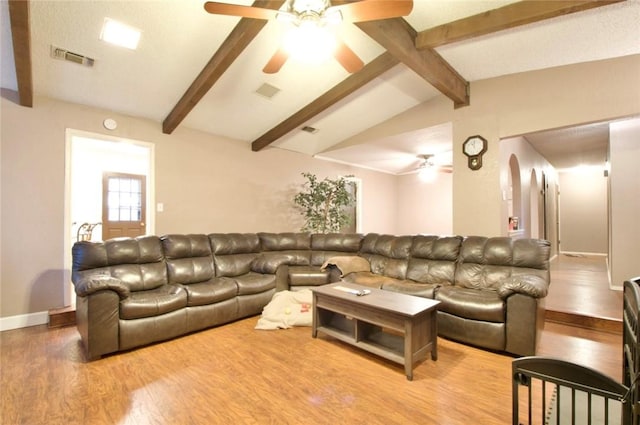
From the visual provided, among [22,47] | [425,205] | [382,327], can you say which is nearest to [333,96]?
[382,327]

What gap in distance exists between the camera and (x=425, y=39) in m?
3.04

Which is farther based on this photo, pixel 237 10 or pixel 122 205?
pixel 122 205

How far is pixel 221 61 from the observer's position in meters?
2.98

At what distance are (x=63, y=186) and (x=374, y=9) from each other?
387 centimetres

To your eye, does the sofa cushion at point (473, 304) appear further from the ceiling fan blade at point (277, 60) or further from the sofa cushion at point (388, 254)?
the ceiling fan blade at point (277, 60)

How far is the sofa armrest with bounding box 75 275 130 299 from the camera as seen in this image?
250 centimetres

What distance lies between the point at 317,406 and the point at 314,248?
2870 mm

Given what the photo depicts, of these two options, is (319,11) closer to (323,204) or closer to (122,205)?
(323,204)

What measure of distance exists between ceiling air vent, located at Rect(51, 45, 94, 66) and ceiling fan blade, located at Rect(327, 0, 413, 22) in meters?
2.62

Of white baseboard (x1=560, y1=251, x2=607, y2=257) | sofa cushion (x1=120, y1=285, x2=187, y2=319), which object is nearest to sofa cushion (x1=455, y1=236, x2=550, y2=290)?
sofa cushion (x1=120, y1=285, x2=187, y2=319)

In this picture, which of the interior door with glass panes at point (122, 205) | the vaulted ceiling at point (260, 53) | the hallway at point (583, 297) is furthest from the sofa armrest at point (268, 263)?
the interior door with glass panes at point (122, 205)

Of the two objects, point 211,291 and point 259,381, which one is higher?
point 211,291

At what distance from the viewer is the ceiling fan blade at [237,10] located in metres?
1.84

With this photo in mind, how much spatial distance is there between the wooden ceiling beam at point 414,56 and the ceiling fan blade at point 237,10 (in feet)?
2.99
